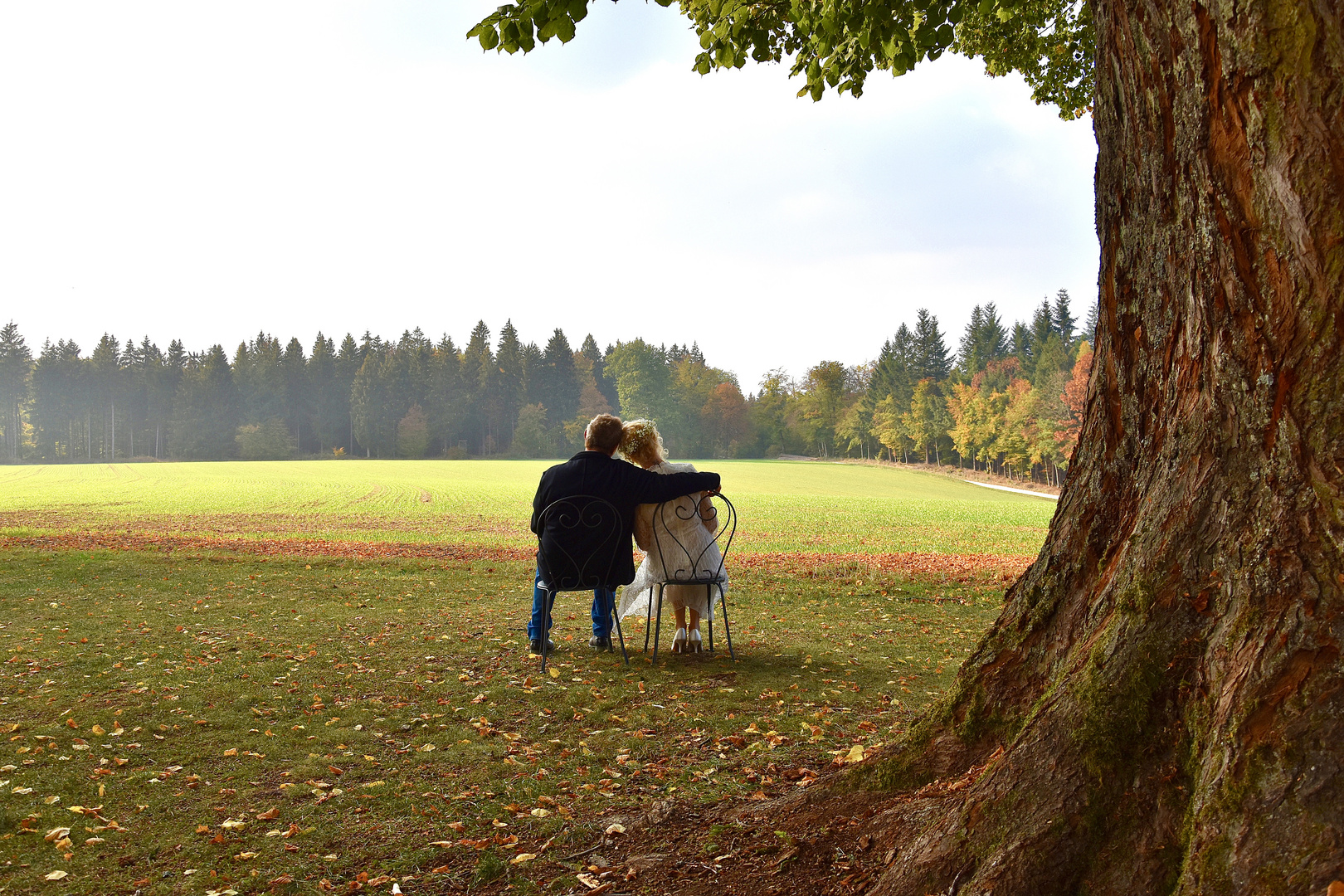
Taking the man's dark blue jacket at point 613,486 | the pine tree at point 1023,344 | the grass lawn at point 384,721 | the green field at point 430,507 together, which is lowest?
the green field at point 430,507

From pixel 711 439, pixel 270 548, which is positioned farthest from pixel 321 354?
pixel 270 548

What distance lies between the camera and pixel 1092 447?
2891mm

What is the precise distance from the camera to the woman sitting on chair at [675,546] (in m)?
5.90

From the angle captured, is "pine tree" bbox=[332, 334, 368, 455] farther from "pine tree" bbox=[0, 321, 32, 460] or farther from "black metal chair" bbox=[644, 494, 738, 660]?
"black metal chair" bbox=[644, 494, 738, 660]

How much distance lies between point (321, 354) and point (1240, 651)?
337 feet

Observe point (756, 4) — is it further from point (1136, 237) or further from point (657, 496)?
point (1136, 237)

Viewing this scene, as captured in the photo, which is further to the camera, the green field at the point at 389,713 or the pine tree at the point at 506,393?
the pine tree at the point at 506,393

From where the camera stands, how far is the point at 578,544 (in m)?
5.93

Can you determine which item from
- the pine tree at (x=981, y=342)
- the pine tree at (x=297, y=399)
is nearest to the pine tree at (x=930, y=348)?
the pine tree at (x=981, y=342)

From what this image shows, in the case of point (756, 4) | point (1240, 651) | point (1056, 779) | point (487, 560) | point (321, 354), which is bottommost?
point (487, 560)

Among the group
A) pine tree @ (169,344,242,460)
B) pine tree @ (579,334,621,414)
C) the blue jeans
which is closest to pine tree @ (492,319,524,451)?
pine tree @ (579,334,621,414)

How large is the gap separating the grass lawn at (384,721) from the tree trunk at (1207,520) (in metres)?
1.57

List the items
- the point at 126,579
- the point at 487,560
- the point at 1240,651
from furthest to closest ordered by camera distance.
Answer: the point at 487,560 < the point at 126,579 < the point at 1240,651

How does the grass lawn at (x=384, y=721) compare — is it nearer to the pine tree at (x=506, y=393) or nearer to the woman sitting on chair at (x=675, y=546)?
the woman sitting on chair at (x=675, y=546)
